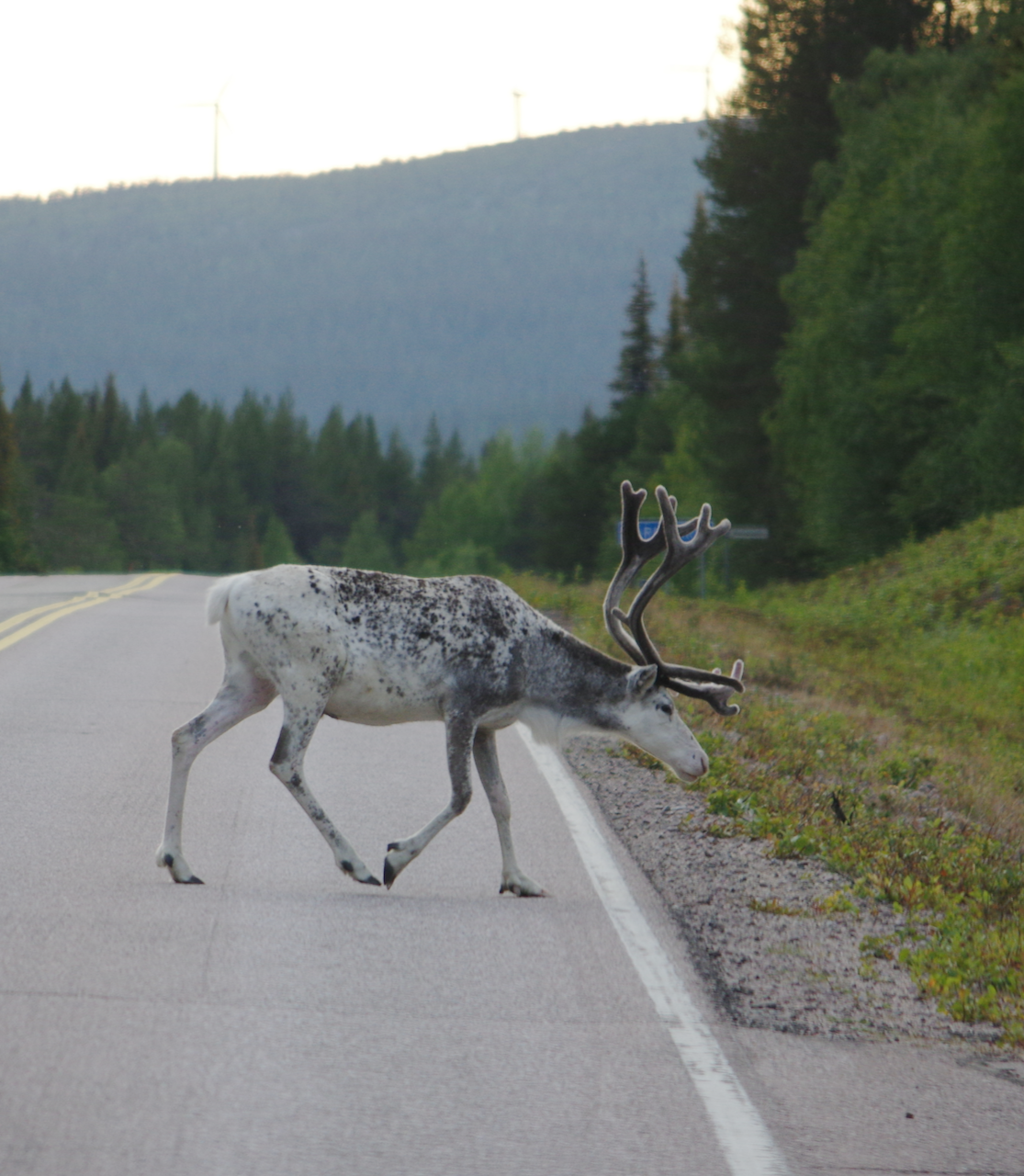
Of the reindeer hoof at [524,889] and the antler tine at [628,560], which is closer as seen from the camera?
the reindeer hoof at [524,889]

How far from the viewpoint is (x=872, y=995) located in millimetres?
5832

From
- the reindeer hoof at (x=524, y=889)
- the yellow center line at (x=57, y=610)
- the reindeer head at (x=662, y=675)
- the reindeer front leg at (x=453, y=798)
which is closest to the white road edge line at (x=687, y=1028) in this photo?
the reindeer hoof at (x=524, y=889)

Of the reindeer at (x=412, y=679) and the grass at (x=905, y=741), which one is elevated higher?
the reindeer at (x=412, y=679)

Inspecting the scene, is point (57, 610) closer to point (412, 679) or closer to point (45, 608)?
point (45, 608)

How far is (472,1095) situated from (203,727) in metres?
3.19

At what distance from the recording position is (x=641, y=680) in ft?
24.9

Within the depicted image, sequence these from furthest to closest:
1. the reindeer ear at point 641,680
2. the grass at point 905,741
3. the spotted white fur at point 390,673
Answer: the reindeer ear at point 641,680 < the spotted white fur at point 390,673 < the grass at point 905,741

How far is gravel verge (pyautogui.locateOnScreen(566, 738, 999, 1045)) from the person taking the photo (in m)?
5.54

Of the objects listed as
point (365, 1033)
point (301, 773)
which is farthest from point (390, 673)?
point (365, 1033)

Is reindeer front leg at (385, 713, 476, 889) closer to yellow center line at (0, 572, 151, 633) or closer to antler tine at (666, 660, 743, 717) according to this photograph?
antler tine at (666, 660, 743, 717)

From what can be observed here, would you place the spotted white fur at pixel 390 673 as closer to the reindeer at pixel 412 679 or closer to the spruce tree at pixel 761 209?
the reindeer at pixel 412 679

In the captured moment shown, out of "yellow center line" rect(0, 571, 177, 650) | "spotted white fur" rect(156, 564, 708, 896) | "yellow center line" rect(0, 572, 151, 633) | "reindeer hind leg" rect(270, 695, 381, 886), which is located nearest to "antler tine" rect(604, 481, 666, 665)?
"spotted white fur" rect(156, 564, 708, 896)

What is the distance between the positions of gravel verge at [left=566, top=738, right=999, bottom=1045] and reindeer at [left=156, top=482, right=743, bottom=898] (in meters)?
0.66

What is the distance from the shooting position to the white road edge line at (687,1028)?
4215mm
